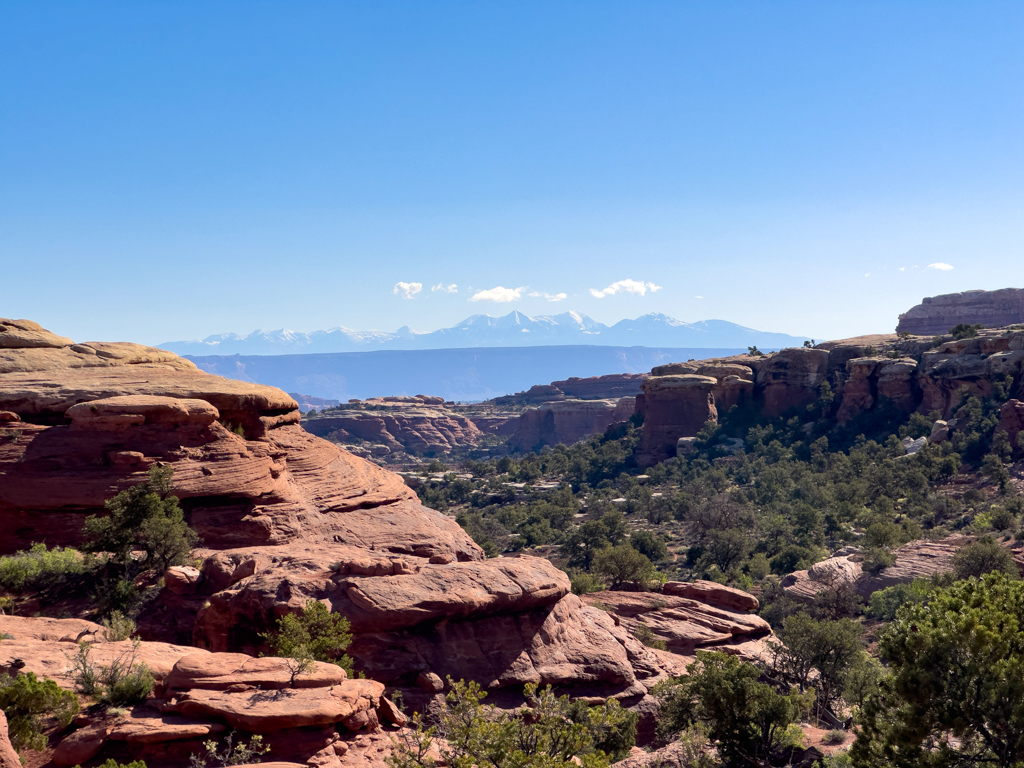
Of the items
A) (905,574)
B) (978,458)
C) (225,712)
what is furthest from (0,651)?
(978,458)

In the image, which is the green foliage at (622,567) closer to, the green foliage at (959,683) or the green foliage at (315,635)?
the green foliage at (315,635)

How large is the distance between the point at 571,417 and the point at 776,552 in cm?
9634

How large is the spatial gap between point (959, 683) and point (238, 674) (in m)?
13.9

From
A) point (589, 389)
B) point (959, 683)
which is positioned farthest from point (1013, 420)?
point (589, 389)

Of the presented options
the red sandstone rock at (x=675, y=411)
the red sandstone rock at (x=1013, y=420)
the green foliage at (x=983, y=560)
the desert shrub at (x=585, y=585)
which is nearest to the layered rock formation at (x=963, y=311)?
the red sandstone rock at (x=675, y=411)

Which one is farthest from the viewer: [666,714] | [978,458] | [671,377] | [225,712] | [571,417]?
[571,417]

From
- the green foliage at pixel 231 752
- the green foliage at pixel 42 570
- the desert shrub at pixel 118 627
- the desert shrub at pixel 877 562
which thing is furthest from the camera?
the desert shrub at pixel 877 562

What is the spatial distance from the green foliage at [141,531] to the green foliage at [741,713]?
16.4 metres

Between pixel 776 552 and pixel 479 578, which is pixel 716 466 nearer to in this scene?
pixel 776 552

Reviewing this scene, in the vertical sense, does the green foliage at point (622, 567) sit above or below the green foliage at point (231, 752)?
below

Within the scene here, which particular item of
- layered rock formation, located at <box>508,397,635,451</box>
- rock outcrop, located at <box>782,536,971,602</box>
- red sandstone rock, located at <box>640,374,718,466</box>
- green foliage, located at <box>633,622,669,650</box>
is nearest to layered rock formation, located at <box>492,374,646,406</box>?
layered rock formation, located at <box>508,397,635,451</box>

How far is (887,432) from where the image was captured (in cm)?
7362

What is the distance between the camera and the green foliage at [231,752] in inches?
524

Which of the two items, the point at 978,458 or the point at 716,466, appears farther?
the point at 716,466
